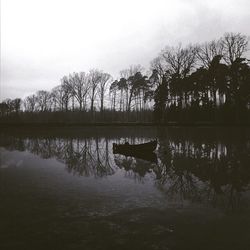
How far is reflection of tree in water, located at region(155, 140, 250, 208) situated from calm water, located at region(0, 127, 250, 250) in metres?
0.04

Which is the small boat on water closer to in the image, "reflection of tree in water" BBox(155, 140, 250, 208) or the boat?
the boat

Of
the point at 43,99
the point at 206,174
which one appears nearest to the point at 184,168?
the point at 206,174

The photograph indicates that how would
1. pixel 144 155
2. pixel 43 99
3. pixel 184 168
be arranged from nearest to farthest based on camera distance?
pixel 184 168 < pixel 144 155 < pixel 43 99

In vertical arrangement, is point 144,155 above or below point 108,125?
below

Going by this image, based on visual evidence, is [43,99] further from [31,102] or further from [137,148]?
[137,148]

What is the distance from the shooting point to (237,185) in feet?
40.0

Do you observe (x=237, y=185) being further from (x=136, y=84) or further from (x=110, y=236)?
(x=136, y=84)

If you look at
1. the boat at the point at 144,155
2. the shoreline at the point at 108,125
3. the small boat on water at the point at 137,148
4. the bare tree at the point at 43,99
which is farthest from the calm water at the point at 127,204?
the bare tree at the point at 43,99

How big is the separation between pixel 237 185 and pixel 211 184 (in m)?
1.06

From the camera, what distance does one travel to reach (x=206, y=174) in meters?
14.3

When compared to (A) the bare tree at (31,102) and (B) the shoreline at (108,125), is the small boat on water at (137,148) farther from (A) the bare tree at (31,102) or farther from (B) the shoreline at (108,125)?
(A) the bare tree at (31,102)

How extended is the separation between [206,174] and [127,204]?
601 cm

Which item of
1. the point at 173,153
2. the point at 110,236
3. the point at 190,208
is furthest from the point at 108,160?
the point at 110,236

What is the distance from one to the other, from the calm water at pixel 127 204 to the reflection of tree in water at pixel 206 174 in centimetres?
4
